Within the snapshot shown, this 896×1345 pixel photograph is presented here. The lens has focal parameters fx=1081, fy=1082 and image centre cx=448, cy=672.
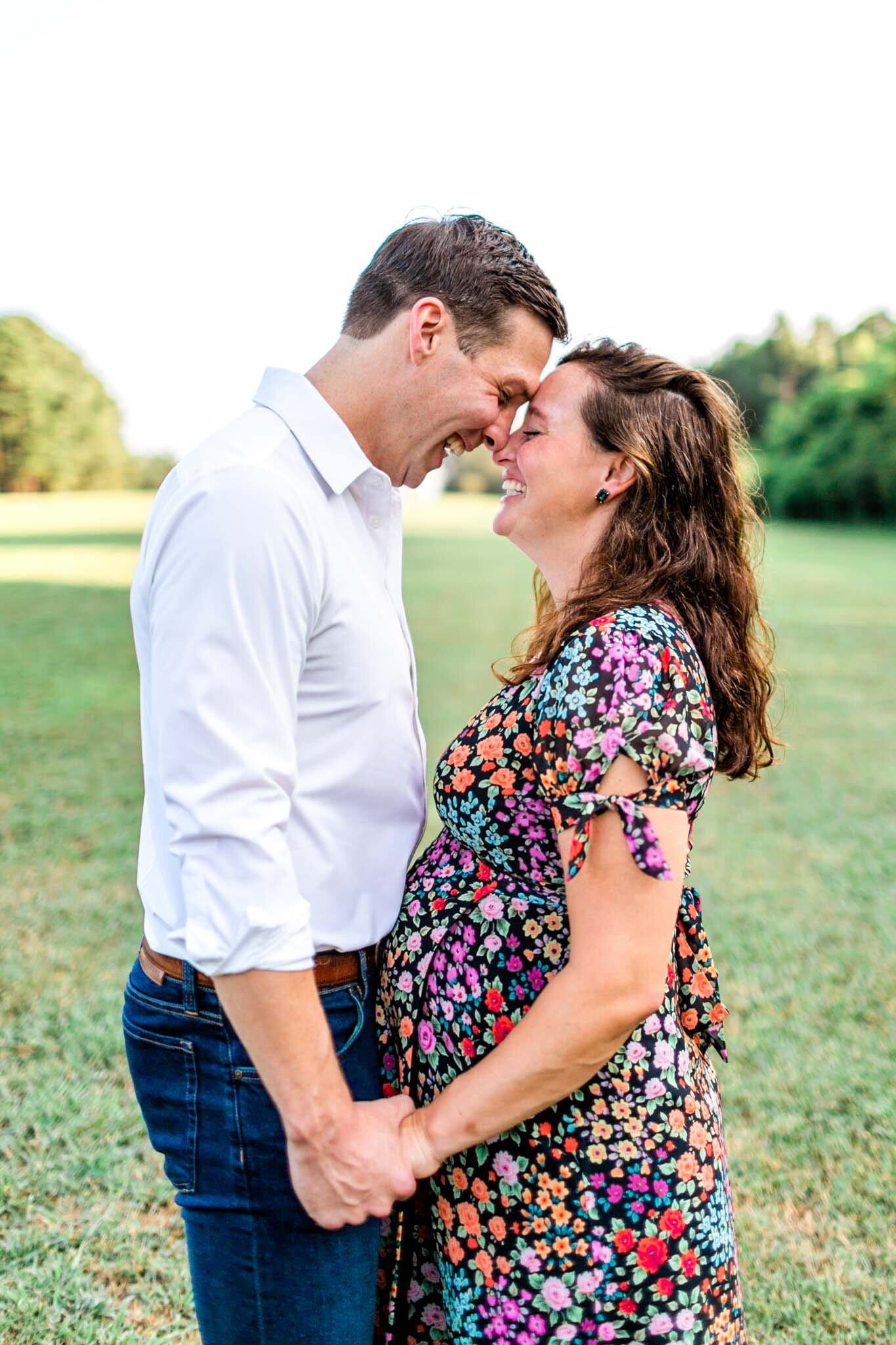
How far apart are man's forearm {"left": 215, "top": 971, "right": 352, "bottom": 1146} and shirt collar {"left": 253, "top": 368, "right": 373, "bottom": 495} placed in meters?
0.76

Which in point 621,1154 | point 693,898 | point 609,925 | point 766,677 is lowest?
point 621,1154

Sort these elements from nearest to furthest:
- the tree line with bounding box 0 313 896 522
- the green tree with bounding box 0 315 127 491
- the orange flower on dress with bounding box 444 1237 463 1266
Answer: the orange flower on dress with bounding box 444 1237 463 1266 < the green tree with bounding box 0 315 127 491 < the tree line with bounding box 0 313 896 522

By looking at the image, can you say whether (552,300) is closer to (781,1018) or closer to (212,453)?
(212,453)

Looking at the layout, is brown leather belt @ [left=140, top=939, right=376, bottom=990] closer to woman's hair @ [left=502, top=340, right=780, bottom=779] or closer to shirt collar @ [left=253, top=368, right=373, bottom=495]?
woman's hair @ [left=502, top=340, right=780, bottom=779]

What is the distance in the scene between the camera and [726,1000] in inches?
196

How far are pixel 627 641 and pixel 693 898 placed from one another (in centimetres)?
63

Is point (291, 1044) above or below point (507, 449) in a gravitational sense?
below

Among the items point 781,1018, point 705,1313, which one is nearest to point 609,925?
point 705,1313

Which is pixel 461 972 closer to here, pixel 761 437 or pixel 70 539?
pixel 70 539

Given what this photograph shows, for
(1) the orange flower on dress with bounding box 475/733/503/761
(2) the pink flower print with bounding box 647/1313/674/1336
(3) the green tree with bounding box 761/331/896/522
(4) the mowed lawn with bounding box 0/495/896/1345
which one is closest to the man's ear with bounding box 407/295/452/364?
(1) the orange flower on dress with bounding box 475/733/503/761

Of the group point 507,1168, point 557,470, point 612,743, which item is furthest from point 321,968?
point 557,470

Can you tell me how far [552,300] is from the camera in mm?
1976

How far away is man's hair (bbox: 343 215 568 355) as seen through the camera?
1.85 m

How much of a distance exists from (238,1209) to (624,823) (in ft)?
2.87
